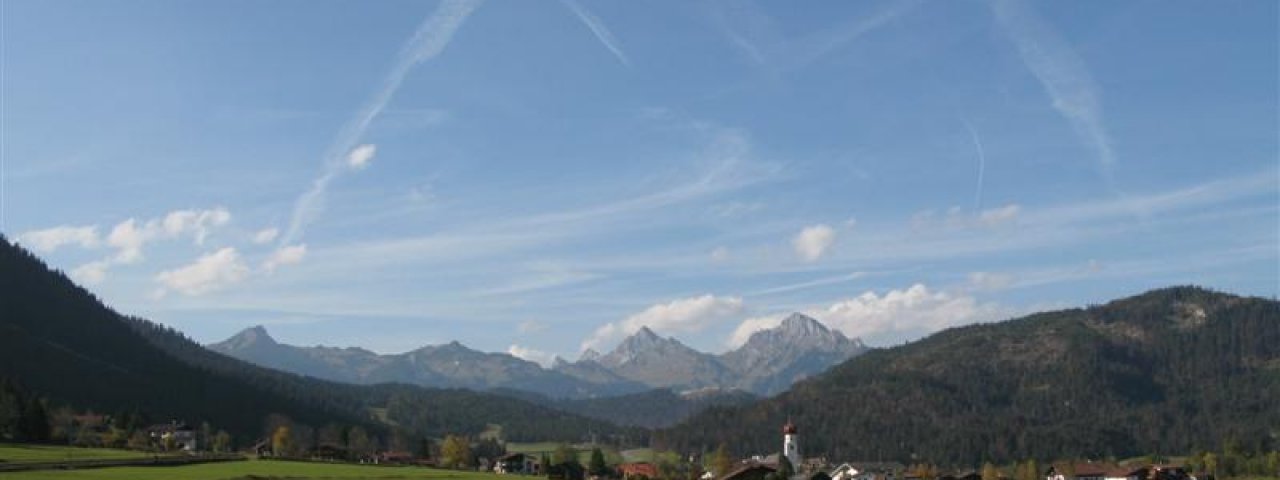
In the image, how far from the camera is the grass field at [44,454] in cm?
9371

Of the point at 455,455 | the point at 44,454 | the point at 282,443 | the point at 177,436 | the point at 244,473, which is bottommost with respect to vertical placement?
the point at 244,473

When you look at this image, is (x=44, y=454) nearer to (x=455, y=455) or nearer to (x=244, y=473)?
Answer: (x=244, y=473)

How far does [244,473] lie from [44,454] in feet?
54.3

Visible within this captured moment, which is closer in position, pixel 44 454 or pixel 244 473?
pixel 244 473

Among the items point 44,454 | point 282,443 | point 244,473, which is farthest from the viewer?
point 282,443

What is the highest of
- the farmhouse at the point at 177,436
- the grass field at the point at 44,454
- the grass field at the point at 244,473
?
the farmhouse at the point at 177,436

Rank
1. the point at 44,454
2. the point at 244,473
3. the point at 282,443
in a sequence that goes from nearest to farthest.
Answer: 1. the point at 244,473
2. the point at 44,454
3. the point at 282,443

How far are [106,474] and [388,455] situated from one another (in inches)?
4499

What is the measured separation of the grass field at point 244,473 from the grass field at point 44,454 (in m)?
5.50

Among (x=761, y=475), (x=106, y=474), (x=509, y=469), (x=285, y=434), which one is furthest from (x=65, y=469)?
(x=509, y=469)

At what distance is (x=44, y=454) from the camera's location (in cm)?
10150

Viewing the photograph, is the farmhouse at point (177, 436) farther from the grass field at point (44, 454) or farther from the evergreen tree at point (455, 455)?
the grass field at point (44, 454)

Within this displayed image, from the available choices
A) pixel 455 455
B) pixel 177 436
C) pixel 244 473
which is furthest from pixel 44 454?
pixel 177 436

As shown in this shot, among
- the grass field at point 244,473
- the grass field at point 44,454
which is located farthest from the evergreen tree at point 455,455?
the grass field at point 44,454
